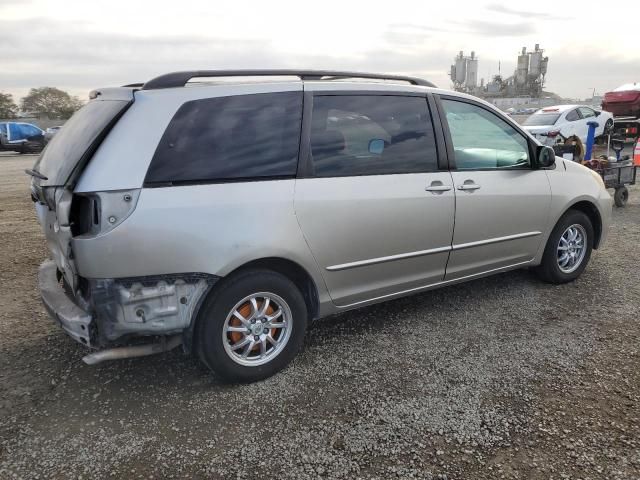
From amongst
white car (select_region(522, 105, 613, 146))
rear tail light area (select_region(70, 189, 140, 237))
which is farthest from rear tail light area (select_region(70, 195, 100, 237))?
white car (select_region(522, 105, 613, 146))

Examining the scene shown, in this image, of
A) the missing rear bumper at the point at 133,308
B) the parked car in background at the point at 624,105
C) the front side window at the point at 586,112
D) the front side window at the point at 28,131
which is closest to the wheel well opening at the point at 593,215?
the missing rear bumper at the point at 133,308

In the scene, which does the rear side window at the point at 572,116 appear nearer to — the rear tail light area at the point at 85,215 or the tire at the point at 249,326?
the tire at the point at 249,326

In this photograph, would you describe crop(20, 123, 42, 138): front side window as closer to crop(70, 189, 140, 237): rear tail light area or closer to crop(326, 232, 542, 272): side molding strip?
crop(70, 189, 140, 237): rear tail light area

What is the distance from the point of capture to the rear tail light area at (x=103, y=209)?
2600 millimetres

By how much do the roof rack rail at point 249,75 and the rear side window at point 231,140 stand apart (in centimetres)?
18

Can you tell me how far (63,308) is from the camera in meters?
2.91

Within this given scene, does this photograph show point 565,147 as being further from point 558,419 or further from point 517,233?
point 558,419

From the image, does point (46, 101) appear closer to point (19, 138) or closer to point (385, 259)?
point (19, 138)

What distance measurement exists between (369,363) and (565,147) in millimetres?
6683

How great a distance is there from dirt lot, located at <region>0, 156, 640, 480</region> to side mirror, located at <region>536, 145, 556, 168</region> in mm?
1205

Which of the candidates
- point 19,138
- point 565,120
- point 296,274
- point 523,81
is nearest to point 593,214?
point 296,274

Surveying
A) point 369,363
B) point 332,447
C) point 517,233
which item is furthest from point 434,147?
point 332,447

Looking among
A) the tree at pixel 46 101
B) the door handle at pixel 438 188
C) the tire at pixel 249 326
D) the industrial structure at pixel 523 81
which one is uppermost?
the industrial structure at pixel 523 81

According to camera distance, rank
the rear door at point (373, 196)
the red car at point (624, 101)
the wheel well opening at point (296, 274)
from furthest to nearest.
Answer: the red car at point (624, 101)
the rear door at point (373, 196)
the wheel well opening at point (296, 274)
